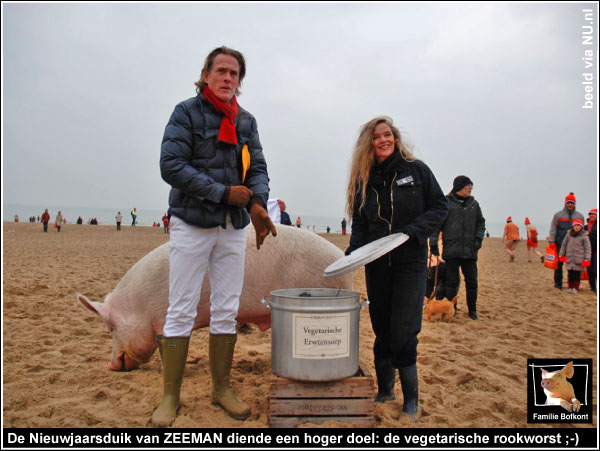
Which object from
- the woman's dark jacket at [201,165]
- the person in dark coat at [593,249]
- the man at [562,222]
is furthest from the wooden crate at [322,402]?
the person in dark coat at [593,249]

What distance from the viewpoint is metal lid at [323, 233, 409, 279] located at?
2.71 m

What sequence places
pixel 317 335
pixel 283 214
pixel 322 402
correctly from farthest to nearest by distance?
1. pixel 283 214
2. pixel 322 402
3. pixel 317 335

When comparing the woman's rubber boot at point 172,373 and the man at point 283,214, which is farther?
the man at point 283,214

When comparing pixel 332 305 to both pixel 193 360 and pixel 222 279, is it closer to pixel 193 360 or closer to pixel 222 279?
pixel 222 279

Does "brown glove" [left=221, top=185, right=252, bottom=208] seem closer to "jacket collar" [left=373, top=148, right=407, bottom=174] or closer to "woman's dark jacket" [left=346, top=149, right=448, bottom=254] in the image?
"woman's dark jacket" [left=346, top=149, right=448, bottom=254]

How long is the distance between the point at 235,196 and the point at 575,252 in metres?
8.85

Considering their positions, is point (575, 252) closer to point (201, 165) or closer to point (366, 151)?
point (366, 151)

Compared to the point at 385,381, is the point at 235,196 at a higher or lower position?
higher

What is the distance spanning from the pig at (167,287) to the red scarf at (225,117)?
1.13 meters

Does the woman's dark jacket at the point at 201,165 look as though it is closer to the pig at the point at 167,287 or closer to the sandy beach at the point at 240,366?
the pig at the point at 167,287

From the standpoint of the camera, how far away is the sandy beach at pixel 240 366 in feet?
10.00

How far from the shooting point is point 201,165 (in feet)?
9.57

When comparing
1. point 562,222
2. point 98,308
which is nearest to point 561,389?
point 98,308

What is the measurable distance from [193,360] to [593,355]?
4.37 metres
